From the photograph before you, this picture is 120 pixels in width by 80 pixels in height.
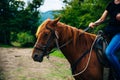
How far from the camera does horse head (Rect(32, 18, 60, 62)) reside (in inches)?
259

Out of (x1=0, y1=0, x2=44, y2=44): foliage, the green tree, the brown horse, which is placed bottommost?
(x1=0, y1=0, x2=44, y2=44): foliage

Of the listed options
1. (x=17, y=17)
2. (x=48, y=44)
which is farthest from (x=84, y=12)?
(x=17, y=17)

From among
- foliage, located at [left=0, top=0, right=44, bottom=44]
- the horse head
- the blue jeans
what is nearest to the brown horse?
the horse head

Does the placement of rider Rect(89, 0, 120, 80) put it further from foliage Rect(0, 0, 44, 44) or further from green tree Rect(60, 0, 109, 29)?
foliage Rect(0, 0, 44, 44)

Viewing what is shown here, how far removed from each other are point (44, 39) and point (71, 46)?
587 mm

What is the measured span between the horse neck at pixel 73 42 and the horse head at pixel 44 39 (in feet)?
0.57

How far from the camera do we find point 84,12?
3003 cm

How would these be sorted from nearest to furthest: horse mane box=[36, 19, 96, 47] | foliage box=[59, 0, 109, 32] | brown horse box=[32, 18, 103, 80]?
brown horse box=[32, 18, 103, 80], horse mane box=[36, 19, 96, 47], foliage box=[59, 0, 109, 32]

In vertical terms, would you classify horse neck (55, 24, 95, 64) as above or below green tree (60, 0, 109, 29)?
above

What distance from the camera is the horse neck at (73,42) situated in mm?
6742

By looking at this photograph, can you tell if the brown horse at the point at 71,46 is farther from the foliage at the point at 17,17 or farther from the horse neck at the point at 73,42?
the foliage at the point at 17,17

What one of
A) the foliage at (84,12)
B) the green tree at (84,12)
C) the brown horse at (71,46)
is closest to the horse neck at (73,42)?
the brown horse at (71,46)

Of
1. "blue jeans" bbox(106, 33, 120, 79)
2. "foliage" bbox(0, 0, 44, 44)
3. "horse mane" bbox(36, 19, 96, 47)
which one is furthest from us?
"foliage" bbox(0, 0, 44, 44)

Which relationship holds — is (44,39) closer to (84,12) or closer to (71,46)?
(71,46)
